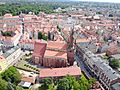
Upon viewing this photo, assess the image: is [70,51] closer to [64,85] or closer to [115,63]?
[115,63]

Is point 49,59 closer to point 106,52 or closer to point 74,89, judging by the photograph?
point 74,89

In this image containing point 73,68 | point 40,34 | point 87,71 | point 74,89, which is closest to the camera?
point 74,89

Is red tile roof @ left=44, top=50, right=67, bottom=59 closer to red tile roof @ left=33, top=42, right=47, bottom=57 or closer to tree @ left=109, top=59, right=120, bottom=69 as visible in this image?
red tile roof @ left=33, top=42, right=47, bottom=57

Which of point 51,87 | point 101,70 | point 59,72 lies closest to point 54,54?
point 59,72

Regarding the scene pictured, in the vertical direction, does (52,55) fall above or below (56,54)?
below

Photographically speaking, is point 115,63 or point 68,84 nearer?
point 68,84

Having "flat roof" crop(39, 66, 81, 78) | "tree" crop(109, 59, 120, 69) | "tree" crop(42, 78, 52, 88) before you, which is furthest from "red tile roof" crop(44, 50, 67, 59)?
"tree" crop(109, 59, 120, 69)

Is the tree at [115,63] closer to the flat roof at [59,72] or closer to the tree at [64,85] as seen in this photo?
the flat roof at [59,72]

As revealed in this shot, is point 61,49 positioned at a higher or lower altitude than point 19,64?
higher

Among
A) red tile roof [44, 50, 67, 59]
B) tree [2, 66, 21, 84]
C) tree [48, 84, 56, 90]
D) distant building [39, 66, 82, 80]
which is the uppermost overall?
red tile roof [44, 50, 67, 59]

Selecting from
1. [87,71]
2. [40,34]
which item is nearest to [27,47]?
[40,34]

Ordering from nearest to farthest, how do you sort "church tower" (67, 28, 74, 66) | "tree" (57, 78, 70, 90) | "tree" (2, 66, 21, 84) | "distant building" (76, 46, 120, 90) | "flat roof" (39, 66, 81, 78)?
1. "tree" (57, 78, 70, 90)
2. "tree" (2, 66, 21, 84)
3. "distant building" (76, 46, 120, 90)
4. "flat roof" (39, 66, 81, 78)
5. "church tower" (67, 28, 74, 66)
